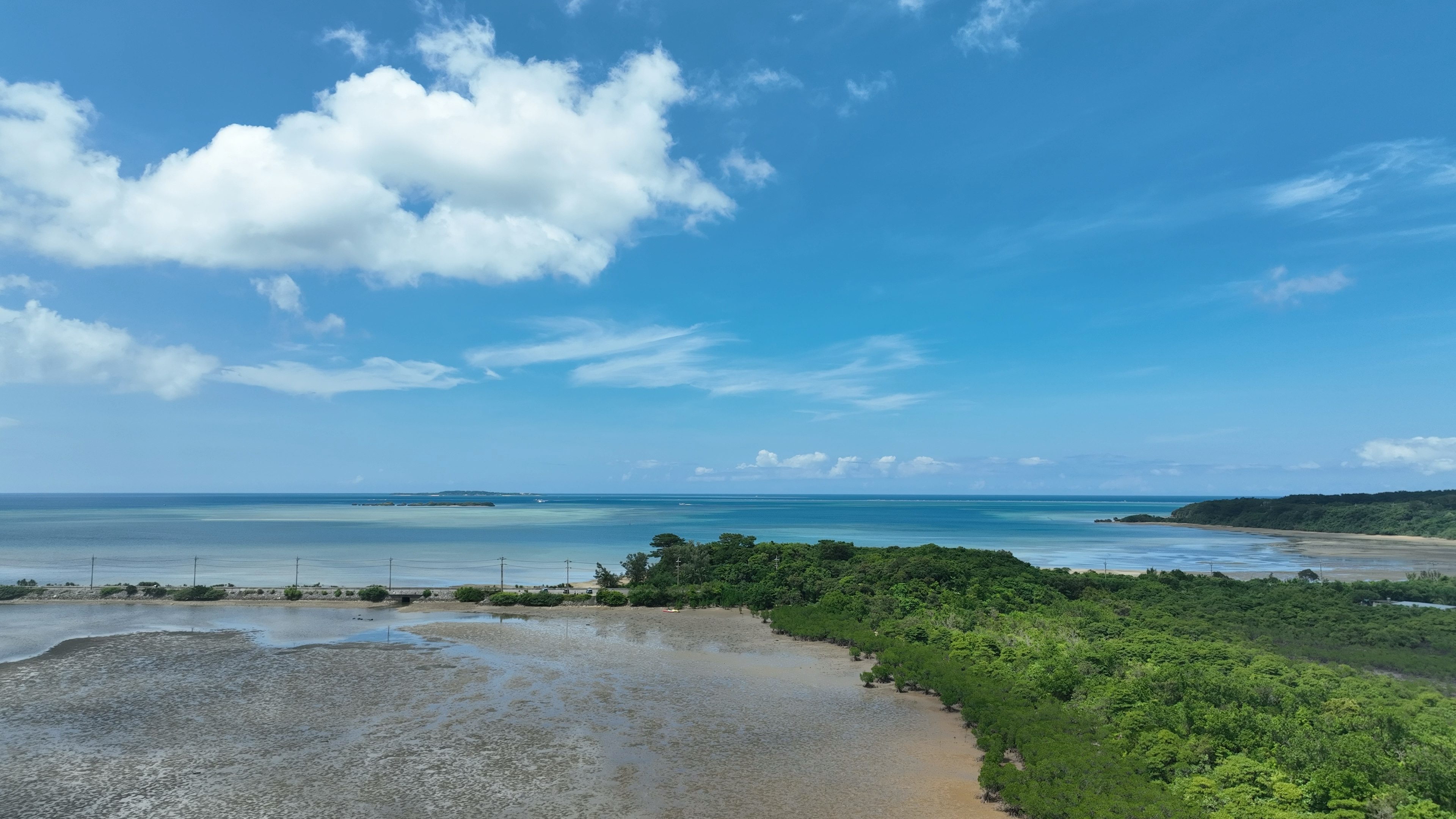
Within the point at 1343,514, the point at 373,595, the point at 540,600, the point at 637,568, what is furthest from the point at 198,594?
the point at 1343,514

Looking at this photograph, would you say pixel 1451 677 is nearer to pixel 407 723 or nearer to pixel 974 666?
pixel 974 666

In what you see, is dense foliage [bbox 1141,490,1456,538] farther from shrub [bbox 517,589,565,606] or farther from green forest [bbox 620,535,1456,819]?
shrub [bbox 517,589,565,606]

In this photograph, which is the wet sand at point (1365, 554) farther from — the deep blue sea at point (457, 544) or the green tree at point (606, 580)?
the green tree at point (606, 580)

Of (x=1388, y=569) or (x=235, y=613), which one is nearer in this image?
(x=235, y=613)

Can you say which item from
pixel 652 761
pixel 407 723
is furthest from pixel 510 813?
pixel 407 723

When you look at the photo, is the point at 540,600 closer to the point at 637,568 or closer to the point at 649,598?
the point at 649,598

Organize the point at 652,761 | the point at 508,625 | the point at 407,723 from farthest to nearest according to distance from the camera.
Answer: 1. the point at 508,625
2. the point at 407,723
3. the point at 652,761

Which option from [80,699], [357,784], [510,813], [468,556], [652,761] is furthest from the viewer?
[468,556]

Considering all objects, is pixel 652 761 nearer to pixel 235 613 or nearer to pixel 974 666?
pixel 974 666

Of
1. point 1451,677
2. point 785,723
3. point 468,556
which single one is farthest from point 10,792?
point 468,556

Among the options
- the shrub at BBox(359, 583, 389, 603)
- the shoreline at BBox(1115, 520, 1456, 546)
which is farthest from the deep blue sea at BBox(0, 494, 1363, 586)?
the shrub at BBox(359, 583, 389, 603)
